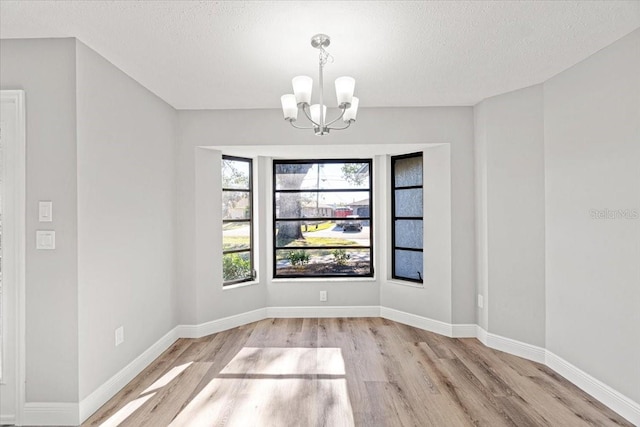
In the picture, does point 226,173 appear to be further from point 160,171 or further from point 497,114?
point 497,114

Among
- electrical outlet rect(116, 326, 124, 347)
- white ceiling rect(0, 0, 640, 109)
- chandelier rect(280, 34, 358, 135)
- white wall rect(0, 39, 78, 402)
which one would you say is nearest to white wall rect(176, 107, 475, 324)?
white ceiling rect(0, 0, 640, 109)

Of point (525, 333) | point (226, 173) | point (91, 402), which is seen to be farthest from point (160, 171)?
point (525, 333)

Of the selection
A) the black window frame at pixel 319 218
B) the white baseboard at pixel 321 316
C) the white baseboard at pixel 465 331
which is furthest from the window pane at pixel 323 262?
the white baseboard at pixel 465 331

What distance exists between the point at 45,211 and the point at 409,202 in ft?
11.5

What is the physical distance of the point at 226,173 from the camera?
13.9 feet

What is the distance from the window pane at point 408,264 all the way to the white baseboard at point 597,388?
1498mm

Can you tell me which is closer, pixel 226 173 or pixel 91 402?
pixel 91 402

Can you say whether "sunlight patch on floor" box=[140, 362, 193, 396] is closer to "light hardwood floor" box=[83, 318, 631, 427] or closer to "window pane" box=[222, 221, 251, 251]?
"light hardwood floor" box=[83, 318, 631, 427]

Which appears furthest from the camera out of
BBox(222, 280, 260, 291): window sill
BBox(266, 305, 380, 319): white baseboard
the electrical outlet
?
BBox(266, 305, 380, 319): white baseboard

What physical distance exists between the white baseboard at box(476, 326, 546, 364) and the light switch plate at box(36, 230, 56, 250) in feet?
12.3

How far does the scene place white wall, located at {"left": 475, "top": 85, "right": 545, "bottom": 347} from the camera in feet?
10.6

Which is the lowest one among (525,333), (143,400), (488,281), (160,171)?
(143,400)

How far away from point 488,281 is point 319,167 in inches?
94.9

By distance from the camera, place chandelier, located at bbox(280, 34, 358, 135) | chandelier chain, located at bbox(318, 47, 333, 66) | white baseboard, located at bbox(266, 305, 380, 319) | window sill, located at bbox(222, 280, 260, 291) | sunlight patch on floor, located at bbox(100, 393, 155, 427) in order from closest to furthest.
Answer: chandelier, located at bbox(280, 34, 358, 135), sunlight patch on floor, located at bbox(100, 393, 155, 427), chandelier chain, located at bbox(318, 47, 333, 66), window sill, located at bbox(222, 280, 260, 291), white baseboard, located at bbox(266, 305, 380, 319)
